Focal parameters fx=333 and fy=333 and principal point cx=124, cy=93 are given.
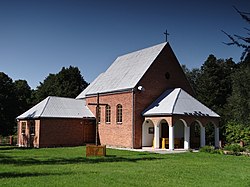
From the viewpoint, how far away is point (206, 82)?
47.7m

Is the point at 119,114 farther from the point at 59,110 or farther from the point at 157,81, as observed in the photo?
the point at 59,110

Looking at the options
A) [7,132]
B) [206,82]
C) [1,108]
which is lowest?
[7,132]

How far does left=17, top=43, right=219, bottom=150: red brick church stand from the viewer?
94.2 feet

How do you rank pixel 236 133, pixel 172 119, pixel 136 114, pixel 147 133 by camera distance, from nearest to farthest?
pixel 172 119 → pixel 136 114 → pixel 147 133 → pixel 236 133

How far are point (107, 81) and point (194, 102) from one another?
389 inches

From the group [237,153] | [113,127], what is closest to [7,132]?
[113,127]

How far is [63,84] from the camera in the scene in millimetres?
61688

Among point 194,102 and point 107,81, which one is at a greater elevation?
point 107,81

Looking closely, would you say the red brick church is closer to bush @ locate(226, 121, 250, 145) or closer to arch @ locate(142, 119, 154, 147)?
arch @ locate(142, 119, 154, 147)

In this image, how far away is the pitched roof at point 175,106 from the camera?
2773 cm

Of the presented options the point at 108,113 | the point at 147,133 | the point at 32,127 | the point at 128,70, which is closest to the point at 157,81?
the point at 128,70

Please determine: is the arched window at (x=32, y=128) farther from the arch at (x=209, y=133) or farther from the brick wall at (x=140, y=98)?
the arch at (x=209, y=133)

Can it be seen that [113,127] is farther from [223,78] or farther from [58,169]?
[223,78]

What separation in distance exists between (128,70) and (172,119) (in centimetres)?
852
